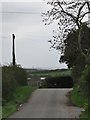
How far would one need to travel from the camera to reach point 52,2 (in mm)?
35812

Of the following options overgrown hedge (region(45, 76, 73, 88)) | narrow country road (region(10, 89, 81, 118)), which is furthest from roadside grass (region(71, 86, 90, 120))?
overgrown hedge (region(45, 76, 73, 88))

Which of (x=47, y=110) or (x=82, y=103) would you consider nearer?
(x=47, y=110)

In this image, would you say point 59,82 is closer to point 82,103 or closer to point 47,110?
point 82,103

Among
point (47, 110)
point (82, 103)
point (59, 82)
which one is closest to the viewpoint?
point (47, 110)

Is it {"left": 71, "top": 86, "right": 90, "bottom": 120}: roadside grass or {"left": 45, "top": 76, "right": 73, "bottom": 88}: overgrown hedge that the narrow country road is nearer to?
{"left": 71, "top": 86, "right": 90, "bottom": 120}: roadside grass

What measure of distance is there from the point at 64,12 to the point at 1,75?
7720mm

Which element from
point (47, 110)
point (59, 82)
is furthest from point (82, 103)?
point (59, 82)

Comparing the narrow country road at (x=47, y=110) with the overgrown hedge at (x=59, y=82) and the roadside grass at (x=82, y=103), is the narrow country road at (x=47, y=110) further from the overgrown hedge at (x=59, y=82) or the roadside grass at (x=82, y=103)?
the overgrown hedge at (x=59, y=82)

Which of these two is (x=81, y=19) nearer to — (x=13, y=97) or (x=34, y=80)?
(x=13, y=97)

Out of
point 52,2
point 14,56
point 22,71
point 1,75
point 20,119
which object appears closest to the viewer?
point 20,119

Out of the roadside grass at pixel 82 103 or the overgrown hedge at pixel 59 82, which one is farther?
the overgrown hedge at pixel 59 82

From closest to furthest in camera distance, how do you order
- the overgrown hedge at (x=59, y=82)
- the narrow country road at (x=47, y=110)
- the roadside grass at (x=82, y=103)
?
Answer: the roadside grass at (x=82, y=103) < the narrow country road at (x=47, y=110) < the overgrown hedge at (x=59, y=82)

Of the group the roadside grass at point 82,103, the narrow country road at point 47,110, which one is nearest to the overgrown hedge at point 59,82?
the roadside grass at point 82,103

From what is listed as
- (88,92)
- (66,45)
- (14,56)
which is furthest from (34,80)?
(88,92)
